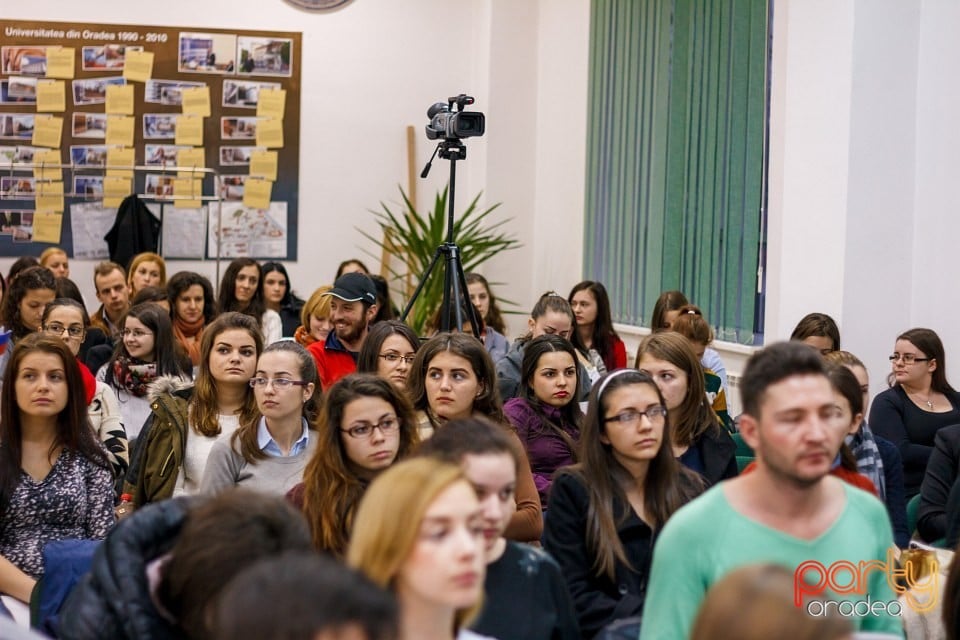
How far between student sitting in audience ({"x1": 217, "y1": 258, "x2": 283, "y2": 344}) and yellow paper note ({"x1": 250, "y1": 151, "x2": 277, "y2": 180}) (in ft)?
5.62

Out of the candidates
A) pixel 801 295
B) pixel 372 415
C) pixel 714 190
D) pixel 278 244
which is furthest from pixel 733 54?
pixel 372 415

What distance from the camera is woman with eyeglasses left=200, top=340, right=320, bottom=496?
342 centimetres

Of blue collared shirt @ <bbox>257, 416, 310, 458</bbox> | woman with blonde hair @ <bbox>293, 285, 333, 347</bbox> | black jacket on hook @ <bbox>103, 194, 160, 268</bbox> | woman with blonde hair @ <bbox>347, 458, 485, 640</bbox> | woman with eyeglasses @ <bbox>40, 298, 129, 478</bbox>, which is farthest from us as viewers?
black jacket on hook @ <bbox>103, 194, 160, 268</bbox>

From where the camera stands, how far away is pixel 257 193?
27.7ft

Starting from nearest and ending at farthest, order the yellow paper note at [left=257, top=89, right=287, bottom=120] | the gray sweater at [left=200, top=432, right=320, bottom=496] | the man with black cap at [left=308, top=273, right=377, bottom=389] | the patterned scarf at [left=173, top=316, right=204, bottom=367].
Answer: the gray sweater at [left=200, top=432, right=320, bottom=496] < the man with black cap at [left=308, top=273, right=377, bottom=389] < the patterned scarf at [left=173, top=316, right=204, bottom=367] < the yellow paper note at [left=257, top=89, right=287, bottom=120]

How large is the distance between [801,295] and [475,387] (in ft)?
7.39

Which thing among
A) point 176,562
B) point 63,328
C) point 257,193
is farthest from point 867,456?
point 257,193

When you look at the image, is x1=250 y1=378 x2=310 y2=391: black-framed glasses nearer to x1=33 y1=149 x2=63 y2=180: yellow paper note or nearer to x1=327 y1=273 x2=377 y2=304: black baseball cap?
x1=327 y1=273 x2=377 y2=304: black baseball cap

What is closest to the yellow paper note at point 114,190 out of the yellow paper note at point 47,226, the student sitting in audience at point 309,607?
the yellow paper note at point 47,226

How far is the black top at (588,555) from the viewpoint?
2.71m

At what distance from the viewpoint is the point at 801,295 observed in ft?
17.9

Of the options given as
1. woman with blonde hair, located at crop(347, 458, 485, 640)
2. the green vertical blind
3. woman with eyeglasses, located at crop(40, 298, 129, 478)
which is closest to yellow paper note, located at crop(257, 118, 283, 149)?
the green vertical blind

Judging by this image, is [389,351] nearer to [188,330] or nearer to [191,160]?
[188,330]

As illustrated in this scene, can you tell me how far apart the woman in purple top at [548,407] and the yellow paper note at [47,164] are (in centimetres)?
512
